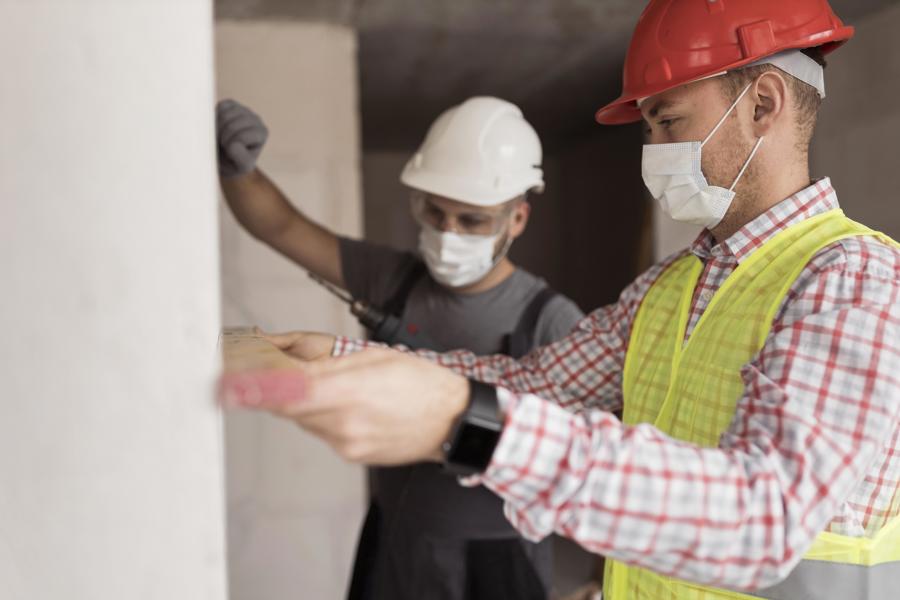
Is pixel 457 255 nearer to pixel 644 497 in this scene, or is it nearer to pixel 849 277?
pixel 849 277

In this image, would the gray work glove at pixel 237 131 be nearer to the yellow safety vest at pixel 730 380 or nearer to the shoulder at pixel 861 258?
the yellow safety vest at pixel 730 380

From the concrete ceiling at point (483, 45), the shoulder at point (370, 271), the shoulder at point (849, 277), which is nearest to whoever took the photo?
the shoulder at point (849, 277)

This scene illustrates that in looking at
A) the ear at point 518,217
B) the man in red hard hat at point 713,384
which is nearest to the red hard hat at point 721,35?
the man in red hard hat at point 713,384

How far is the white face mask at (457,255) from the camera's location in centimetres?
181

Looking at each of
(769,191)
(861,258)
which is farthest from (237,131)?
(861,258)

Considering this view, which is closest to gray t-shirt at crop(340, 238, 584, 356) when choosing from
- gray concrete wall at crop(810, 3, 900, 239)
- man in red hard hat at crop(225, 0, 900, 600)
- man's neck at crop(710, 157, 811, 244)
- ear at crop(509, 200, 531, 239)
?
ear at crop(509, 200, 531, 239)

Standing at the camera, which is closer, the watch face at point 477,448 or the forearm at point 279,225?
the watch face at point 477,448

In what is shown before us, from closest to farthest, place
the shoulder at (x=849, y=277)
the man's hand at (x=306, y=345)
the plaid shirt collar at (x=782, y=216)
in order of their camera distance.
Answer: the shoulder at (x=849, y=277) < the plaid shirt collar at (x=782, y=216) < the man's hand at (x=306, y=345)

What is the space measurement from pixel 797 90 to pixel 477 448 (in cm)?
77

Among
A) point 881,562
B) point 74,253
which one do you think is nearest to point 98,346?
point 74,253

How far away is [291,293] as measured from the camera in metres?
2.59

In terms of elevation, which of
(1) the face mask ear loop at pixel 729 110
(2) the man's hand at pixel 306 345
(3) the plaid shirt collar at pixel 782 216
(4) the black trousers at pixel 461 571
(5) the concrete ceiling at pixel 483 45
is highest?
(5) the concrete ceiling at pixel 483 45

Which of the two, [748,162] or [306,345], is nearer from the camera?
[748,162]

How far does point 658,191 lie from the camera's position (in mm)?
1163
